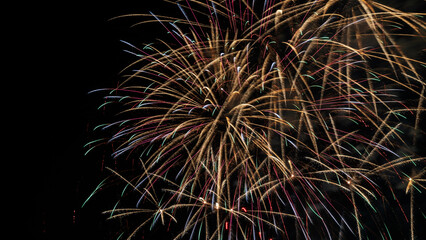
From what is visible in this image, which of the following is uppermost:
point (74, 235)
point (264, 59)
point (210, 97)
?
point (264, 59)

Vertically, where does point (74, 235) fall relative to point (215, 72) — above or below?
below

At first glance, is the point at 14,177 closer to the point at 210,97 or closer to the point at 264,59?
the point at 210,97

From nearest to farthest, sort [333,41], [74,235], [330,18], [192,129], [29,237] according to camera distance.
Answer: [333,41]
[330,18]
[192,129]
[29,237]
[74,235]

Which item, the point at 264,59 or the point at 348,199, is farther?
the point at 348,199

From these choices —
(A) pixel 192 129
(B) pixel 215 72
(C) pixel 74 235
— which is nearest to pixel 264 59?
(B) pixel 215 72

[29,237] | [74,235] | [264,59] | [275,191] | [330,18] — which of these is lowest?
[74,235]

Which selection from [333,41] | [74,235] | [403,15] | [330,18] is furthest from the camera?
[74,235]

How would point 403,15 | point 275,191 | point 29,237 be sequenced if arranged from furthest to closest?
1. point 29,237
2. point 275,191
3. point 403,15

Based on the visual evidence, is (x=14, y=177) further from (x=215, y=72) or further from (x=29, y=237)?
(x=215, y=72)

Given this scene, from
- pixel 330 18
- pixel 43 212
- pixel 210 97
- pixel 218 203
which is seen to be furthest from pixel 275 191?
pixel 43 212
